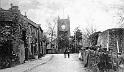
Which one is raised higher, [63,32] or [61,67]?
[63,32]

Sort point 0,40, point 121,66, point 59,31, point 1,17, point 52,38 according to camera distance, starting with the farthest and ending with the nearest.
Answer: point 59,31
point 52,38
point 1,17
point 0,40
point 121,66

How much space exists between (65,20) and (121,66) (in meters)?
97.9

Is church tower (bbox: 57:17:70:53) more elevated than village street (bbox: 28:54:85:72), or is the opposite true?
church tower (bbox: 57:17:70:53)

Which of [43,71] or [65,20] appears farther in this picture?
[65,20]

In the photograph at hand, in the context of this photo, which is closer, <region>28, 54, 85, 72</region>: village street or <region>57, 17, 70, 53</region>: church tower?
<region>28, 54, 85, 72</region>: village street

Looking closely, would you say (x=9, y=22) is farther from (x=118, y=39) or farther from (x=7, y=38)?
(x=118, y=39)

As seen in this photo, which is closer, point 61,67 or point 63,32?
point 61,67

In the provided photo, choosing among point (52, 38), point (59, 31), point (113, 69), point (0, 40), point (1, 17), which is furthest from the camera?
point (59, 31)

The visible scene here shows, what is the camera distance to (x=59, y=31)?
101m

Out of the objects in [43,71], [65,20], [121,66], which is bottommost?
[43,71]

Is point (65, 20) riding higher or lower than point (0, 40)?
higher

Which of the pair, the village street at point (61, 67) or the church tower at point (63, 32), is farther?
the church tower at point (63, 32)

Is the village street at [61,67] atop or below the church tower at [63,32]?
below

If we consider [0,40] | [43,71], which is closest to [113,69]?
[43,71]
